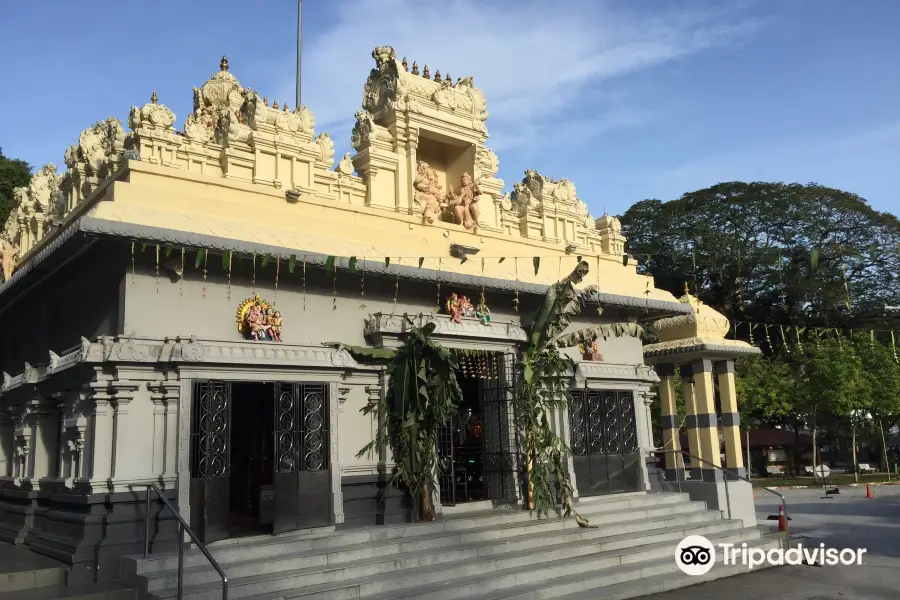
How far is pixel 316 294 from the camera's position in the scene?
32.8ft

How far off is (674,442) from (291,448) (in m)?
8.56

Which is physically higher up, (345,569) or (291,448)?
(291,448)

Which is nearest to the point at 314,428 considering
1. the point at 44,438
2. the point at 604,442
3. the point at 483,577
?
the point at 483,577

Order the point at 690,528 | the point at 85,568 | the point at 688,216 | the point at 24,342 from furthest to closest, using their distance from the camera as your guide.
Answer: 1. the point at 688,216
2. the point at 24,342
3. the point at 690,528
4. the point at 85,568

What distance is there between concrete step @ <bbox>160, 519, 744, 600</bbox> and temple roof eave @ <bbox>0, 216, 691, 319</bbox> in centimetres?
367

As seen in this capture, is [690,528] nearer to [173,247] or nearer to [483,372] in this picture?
[483,372]

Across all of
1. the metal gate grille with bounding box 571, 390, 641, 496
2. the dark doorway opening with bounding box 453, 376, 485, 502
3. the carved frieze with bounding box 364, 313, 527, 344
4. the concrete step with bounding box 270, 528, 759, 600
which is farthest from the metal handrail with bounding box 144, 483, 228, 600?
the metal gate grille with bounding box 571, 390, 641, 496

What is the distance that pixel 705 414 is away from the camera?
46.7 feet

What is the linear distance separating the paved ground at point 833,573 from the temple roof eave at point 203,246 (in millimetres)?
4565

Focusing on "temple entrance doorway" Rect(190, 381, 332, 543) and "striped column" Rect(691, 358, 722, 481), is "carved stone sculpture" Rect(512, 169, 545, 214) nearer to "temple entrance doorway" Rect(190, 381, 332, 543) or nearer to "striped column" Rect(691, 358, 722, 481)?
"striped column" Rect(691, 358, 722, 481)

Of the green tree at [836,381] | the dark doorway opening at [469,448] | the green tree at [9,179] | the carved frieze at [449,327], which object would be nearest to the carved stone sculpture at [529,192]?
the carved frieze at [449,327]

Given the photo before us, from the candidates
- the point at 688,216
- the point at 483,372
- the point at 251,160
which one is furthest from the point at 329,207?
the point at 688,216

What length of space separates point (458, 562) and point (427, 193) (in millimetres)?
5847

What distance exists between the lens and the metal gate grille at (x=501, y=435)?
Result: 11422 mm
